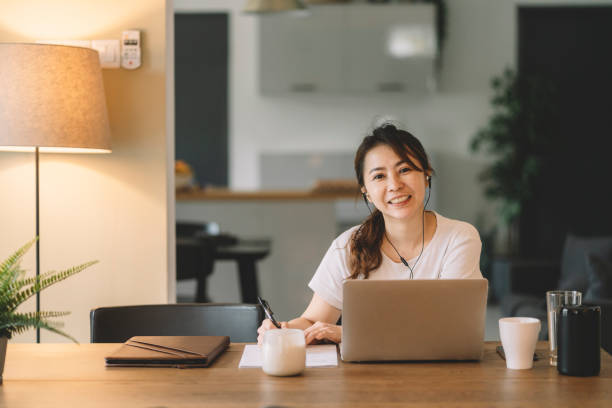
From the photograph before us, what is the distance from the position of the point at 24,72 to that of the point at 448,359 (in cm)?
146

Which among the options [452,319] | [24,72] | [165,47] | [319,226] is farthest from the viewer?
[319,226]

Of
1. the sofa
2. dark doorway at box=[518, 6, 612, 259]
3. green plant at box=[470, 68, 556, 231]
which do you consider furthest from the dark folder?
dark doorway at box=[518, 6, 612, 259]

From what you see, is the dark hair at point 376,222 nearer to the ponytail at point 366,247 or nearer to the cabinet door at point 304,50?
the ponytail at point 366,247

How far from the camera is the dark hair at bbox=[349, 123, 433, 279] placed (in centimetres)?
199

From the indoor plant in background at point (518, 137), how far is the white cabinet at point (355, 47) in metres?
0.68

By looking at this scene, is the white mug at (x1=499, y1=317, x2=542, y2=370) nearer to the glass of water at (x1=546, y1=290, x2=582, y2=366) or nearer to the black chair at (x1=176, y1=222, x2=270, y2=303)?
the glass of water at (x1=546, y1=290, x2=582, y2=366)

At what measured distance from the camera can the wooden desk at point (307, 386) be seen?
1312 millimetres

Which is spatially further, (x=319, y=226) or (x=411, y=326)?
(x=319, y=226)

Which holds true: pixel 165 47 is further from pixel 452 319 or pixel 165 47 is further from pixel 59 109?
pixel 452 319

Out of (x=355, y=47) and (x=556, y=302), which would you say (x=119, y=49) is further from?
(x=355, y=47)

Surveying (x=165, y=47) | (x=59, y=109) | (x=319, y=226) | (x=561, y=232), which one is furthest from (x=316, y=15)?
(x=59, y=109)

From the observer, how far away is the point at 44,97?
2090mm

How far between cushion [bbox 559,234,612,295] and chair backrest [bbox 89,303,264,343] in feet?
7.65

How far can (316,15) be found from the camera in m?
6.25
